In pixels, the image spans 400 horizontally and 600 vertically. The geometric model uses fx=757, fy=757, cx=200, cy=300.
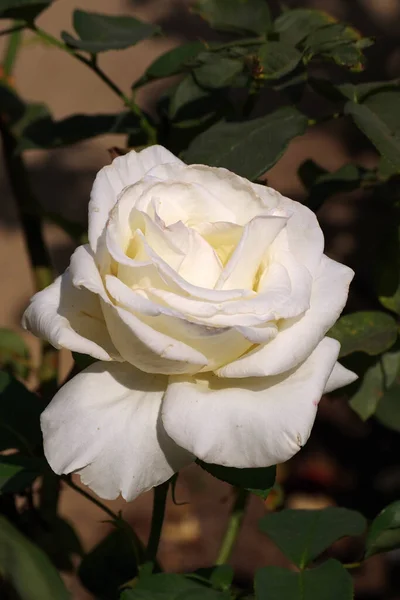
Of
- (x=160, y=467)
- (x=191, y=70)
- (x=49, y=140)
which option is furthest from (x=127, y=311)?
(x=49, y=140)

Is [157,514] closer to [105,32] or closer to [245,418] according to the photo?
[245,418]

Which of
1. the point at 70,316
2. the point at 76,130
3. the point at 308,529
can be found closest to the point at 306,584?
the point at 308,529

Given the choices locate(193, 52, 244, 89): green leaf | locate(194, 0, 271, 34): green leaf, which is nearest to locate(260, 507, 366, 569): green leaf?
locate(193, 52, 244, 89): green leaf

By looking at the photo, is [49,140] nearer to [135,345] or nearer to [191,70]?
[191,70]

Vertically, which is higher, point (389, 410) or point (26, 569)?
point (26, 569)

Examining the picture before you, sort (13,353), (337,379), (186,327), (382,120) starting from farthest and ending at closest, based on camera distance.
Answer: (13,353), (382,120), (337,379), (186,327)

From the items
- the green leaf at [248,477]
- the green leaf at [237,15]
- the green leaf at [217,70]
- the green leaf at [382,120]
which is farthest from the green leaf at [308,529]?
the green leaf at [237,15]

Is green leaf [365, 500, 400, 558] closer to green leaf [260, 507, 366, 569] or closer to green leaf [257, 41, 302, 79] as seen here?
green leaf [260, 507, 366, 569]
